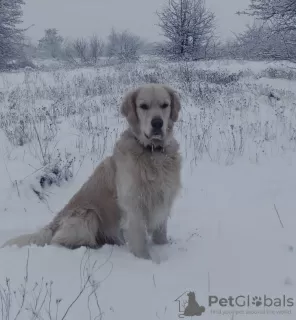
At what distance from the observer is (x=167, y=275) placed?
2.55m

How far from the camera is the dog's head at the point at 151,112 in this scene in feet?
10.1

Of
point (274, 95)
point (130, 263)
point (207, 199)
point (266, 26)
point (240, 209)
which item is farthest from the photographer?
point (266, 26)

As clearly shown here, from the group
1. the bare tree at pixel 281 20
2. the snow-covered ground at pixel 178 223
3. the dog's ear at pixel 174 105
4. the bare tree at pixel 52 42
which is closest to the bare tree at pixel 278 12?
the bare tree at pixel 281 20

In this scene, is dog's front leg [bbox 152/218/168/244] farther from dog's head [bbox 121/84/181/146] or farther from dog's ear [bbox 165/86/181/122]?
dog's ear [bbox 165/86/181/122]

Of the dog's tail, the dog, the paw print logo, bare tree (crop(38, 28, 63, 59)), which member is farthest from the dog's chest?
bare tree (crop(38, 28, 63, 59))

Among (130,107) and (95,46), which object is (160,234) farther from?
(95,46)

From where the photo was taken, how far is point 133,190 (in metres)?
3.02

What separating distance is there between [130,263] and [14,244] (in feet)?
3.22

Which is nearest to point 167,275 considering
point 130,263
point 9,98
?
point 130,263

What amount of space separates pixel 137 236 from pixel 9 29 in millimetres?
25166

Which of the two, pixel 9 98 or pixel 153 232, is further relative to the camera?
pixel 9 98

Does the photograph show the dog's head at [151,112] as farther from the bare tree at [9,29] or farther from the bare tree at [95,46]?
the bare tree at [95,46]

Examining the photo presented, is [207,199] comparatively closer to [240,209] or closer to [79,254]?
[240,209]

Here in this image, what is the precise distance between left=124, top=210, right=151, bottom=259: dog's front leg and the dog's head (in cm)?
65
